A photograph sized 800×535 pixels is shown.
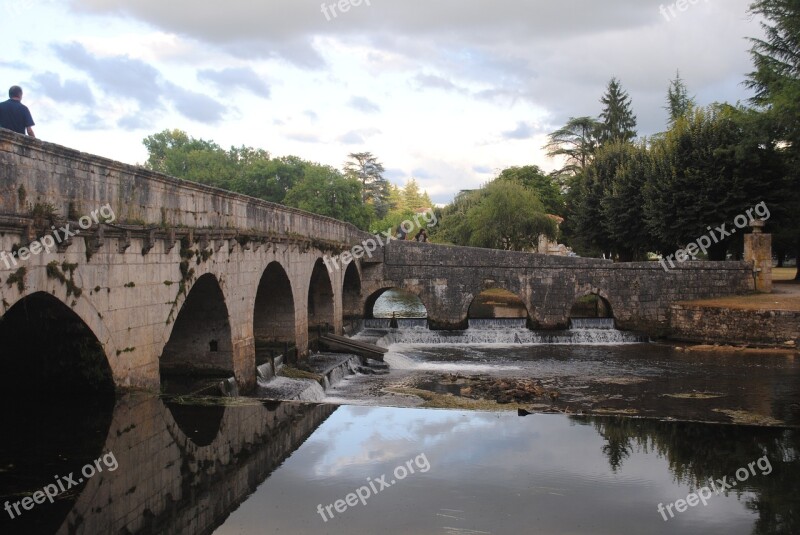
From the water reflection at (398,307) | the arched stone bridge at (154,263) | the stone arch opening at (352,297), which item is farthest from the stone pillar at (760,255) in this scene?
the stone arch opening at (352,297)

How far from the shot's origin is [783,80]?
26.7 m

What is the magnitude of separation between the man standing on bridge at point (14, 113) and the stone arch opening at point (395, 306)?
21762mm

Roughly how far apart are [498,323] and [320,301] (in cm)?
905

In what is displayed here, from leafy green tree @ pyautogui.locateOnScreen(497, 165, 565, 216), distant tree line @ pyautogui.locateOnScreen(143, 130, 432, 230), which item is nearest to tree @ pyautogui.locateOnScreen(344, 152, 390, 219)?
distant tree line @ pyautogui.locateOnScreen(143, 130, 432, 230)

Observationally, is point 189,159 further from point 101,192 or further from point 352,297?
point 101,192

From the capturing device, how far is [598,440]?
32.1ft

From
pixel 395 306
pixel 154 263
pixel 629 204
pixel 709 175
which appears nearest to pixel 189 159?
pixel 395 306

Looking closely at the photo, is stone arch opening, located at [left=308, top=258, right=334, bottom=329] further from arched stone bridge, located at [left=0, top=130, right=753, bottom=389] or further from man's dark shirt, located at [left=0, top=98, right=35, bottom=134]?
man's dark shirt, located at [left=0, top=98, right=35, bottom=134]

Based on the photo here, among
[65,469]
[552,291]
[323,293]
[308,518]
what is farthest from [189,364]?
[552,291]

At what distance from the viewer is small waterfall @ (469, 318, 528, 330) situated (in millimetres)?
28969

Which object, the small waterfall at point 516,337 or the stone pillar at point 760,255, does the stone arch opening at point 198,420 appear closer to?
the small waterfall at point 516,337

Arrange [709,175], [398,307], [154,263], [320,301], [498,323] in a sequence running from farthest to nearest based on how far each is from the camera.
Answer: [398,307] < [498,323] < [709,175] < [320,301] < [154,263]

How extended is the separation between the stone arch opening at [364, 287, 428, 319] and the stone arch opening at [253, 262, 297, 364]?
456 inches

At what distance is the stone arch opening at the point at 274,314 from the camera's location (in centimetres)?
1825
